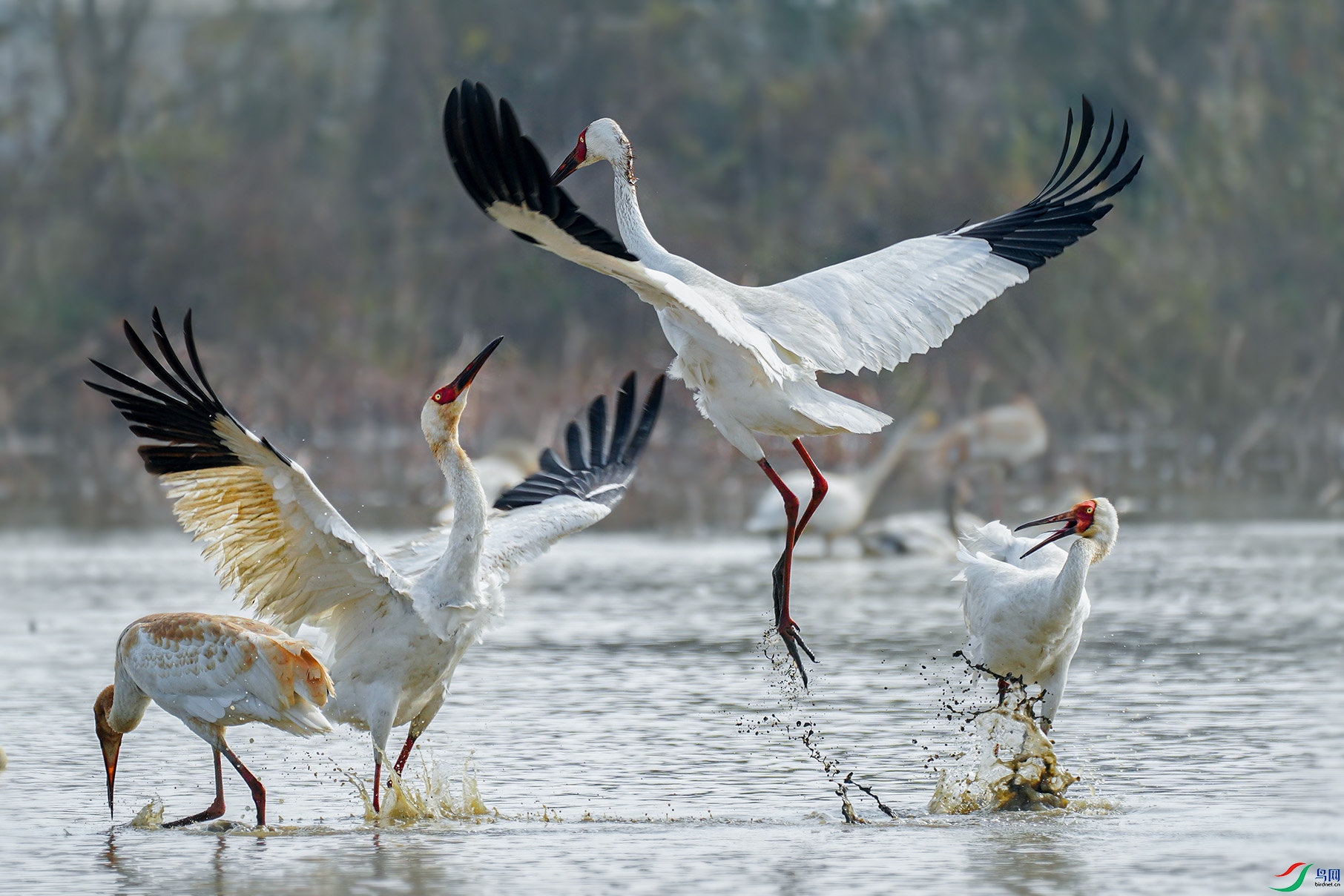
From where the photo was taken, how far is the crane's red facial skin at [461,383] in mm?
7414

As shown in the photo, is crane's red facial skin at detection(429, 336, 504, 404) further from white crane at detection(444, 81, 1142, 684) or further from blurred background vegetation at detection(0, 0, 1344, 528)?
blurred background vegetation at detection(0, 0, 1344, 528)

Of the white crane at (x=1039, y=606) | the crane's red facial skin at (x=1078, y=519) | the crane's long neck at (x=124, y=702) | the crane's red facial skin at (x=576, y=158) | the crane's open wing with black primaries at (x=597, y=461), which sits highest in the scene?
the crane's red facial skin at (x=576, y=158)

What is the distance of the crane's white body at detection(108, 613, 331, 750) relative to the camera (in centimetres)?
722

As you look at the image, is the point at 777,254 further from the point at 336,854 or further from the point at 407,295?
the point at 336,854

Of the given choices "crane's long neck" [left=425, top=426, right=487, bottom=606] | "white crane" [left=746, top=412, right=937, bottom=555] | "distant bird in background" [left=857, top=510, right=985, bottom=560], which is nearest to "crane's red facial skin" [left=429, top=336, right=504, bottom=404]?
"crane's long neck" [left=425, top=426, right=487, bottom=606]

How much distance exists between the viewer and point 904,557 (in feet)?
51.7

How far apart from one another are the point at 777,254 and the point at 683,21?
25.6 ft

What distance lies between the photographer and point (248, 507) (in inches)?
289

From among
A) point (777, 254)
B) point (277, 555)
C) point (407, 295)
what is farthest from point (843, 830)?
point (407, 295)

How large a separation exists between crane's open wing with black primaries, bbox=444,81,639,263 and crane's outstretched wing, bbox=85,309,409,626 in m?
1.27

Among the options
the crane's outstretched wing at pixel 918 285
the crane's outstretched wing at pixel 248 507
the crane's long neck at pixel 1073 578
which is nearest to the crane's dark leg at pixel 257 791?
the crane's outstretched wing at pixel 248 507

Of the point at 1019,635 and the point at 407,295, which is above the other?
the point at 407,295

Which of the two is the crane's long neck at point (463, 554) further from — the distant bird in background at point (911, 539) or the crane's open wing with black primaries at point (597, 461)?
the distant bird in background at point (911, 539)

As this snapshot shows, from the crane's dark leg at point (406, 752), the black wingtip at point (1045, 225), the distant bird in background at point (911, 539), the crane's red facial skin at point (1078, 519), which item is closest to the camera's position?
the crane's dark leg at point (406, 752)
